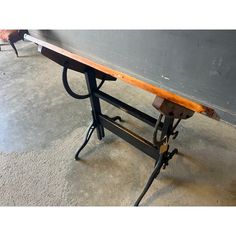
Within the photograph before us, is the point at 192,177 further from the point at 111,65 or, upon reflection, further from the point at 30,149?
the point at 30,149

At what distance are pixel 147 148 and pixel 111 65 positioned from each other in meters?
0.66

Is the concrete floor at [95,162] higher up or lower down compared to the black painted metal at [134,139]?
lower down

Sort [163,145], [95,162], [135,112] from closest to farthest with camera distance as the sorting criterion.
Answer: [163,145] → [135,112] → [95,162]

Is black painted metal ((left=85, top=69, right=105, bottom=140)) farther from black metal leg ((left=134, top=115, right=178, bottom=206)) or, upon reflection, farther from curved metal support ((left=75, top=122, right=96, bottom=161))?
black metal leg ((left=134, top=115, right=178, bottom=206))

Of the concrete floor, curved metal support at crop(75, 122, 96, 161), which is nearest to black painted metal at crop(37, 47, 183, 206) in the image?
curved metal support at crop(75, 122, 96, 161)

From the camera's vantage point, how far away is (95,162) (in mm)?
1684

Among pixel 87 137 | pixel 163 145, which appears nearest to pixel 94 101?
pixel 87 137

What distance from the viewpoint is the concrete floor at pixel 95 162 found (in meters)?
1.48

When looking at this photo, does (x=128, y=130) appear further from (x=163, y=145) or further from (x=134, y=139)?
(x=163, y=145)

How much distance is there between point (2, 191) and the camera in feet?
5.17

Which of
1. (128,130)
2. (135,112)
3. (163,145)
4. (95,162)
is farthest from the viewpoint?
(95,162)

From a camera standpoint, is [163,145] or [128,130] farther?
[128,130]

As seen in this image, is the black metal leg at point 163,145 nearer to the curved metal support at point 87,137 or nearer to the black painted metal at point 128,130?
the black painted metal at point 128,130

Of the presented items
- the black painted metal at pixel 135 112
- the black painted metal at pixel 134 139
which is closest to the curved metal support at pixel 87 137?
the black painted metal at pixel 134 139
